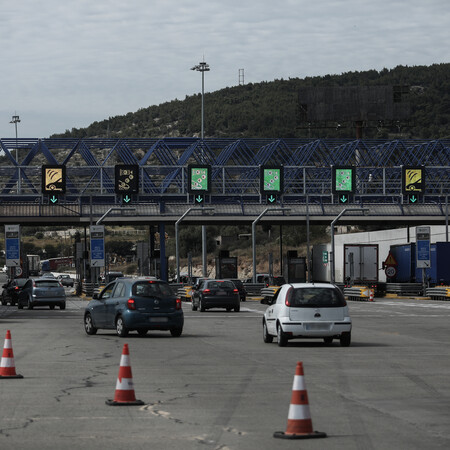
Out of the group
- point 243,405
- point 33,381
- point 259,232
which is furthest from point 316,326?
point 259,232

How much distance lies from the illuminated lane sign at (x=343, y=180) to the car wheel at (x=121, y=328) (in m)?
39.9

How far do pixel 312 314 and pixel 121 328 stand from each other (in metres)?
5.92

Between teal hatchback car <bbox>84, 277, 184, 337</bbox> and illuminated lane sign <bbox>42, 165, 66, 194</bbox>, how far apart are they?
31.6 metres

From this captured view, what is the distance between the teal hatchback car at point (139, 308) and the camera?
2764cm

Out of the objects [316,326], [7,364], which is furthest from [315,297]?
[7,364]

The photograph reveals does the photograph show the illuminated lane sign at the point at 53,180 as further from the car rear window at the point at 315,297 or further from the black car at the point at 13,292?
the car rear window at the point at 315,297

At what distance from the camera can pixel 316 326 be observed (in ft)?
80.0

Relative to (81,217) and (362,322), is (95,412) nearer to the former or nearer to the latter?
(362,322)

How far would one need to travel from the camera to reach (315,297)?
24422mm

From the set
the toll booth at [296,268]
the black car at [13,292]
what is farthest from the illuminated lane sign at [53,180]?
the toll booth at [296,268]

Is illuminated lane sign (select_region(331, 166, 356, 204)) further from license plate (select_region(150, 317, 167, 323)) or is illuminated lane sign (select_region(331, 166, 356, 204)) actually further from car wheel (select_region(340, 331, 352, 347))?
car wheel (select_region(340, 331, 352, 347))

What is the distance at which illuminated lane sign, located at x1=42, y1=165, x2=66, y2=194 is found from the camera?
59750 mm

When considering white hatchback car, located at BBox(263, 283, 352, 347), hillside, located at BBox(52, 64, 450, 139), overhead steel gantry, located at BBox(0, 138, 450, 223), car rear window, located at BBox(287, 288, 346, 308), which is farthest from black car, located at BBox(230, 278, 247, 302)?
hillside, located at BBox(52, 64, 450, 139)

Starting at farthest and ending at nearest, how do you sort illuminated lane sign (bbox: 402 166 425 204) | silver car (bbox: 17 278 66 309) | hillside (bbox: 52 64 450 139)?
1. hillside (bbox: 52 64 450 139)
2. illuminated lane sign (bbox: 402 166 425 204)
3. silver car (bbox: 17 278 66 309)
